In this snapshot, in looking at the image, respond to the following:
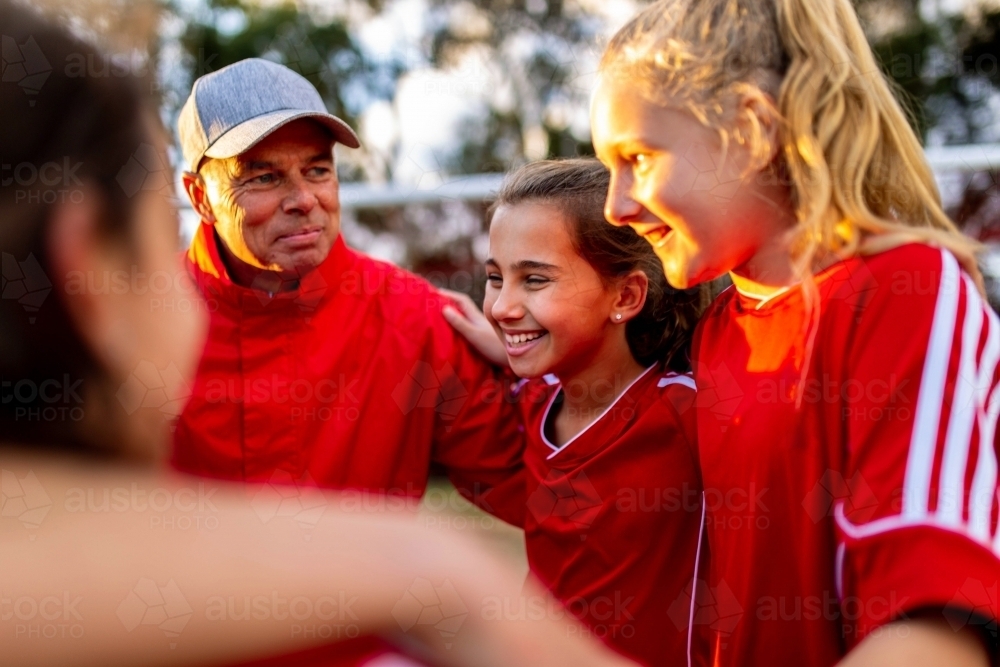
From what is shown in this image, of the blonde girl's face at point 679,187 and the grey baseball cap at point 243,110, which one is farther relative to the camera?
the grey baseball cap at point 243,110

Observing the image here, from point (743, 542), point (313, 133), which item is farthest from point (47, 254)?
point (313, 133)

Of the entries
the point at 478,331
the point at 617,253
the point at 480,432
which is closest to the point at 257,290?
the point at 478,331

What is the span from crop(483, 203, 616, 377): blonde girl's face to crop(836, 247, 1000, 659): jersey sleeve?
33.8 inches

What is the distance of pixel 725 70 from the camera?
5.25ft

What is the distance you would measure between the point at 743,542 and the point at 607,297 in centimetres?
79

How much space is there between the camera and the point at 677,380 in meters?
2.13

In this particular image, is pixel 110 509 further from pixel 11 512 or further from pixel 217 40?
pixel 217 40

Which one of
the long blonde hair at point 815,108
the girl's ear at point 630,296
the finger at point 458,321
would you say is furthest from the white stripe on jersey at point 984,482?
the finger at point 458,321

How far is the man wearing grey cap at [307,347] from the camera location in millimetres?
2400

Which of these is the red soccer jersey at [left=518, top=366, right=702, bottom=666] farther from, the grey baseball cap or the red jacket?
the grey baseball cap

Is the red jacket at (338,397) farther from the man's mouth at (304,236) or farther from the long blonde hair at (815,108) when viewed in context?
the long blonde hair at (815,108)

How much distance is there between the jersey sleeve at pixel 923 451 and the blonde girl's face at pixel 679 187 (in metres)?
0.29

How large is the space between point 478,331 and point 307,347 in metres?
0.47

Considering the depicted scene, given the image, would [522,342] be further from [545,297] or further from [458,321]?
[458,321]
